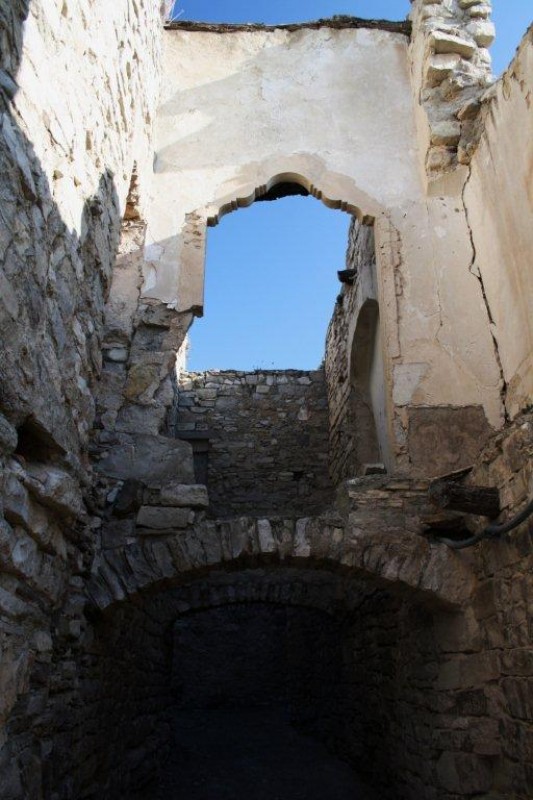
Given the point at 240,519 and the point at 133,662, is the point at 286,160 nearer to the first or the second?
the point at 240,519

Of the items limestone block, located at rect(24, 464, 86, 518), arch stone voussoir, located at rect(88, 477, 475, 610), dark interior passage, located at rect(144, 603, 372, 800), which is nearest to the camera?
limestone block, located at rect(24, 464, 86, 518)

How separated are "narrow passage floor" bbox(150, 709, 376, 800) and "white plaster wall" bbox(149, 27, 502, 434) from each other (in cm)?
357

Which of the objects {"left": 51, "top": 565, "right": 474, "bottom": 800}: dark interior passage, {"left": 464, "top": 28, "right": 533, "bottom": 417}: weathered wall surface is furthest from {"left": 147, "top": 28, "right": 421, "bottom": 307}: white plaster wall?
{"left": 51, "top": 565, "right": 474, "bottom": 800}: dark interior passage

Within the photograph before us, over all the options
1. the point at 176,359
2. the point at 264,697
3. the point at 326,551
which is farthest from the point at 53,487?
the point at 264,697

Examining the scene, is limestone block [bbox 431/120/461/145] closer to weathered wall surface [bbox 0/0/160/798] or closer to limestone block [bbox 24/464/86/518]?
weathered wall surface [bbox 0/0/160/798]

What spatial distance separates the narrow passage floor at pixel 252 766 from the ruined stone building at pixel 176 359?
0.93 feet

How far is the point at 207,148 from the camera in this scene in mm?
5293

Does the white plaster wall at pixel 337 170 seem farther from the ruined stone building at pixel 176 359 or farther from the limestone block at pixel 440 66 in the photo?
the limestone block at pixel 440 66

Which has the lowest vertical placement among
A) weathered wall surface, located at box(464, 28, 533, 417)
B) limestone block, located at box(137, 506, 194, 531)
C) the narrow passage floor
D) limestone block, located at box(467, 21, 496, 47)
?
the narrow passage floor

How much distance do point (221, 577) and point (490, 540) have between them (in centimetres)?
400

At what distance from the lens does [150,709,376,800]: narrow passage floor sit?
5.52 m

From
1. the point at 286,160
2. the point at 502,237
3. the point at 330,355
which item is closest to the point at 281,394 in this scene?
the point at 330,355

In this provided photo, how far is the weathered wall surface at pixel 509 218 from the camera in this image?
12.3ft

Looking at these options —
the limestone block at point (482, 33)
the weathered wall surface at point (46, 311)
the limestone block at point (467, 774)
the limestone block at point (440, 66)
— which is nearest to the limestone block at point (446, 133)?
the limestone block at point (440, 66)
